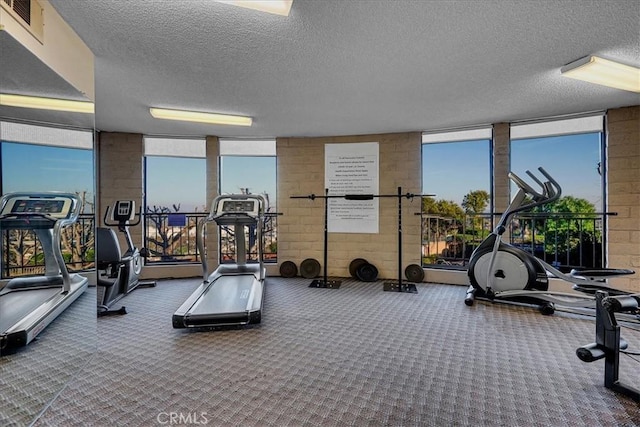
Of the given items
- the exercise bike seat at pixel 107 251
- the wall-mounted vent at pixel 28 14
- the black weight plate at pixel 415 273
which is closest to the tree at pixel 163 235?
the exercise bike seat at pixel 107 251

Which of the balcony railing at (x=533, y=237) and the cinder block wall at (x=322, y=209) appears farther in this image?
the cinder block wall at (x=322, y=209)

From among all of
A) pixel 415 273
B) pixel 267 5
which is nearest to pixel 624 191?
pixel 415 273

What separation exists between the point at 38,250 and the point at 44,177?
1.73ft

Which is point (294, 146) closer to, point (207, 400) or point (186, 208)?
point (186, 208)

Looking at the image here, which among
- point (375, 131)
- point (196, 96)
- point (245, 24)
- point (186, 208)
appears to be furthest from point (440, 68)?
point (186, 208)

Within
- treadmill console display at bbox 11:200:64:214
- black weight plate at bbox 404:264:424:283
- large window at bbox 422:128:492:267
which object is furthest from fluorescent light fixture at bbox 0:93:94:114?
black weight plate at bbox 404:264:424:283

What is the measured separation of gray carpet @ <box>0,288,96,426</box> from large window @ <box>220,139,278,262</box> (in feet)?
8.79

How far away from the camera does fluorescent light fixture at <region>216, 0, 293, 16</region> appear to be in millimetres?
1603

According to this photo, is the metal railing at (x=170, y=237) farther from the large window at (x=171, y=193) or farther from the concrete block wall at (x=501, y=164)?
the concrete block wall at (x=501, y=164)

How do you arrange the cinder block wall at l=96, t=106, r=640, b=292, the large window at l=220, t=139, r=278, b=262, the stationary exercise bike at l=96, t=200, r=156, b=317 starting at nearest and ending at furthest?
1. the stationary exercise bike at l=96, t=200, r=156, b=317
2. the cinder block wall at l=96, t=106, r=640, b=292
3. the large window at l=220, t=139, r=278, b=262

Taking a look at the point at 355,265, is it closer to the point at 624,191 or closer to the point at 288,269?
the point at 288,269

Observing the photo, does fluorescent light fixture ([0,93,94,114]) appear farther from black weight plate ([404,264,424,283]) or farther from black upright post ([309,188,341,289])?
black weight plate ([404,264,424,283])

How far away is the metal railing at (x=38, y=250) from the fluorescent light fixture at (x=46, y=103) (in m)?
0.75

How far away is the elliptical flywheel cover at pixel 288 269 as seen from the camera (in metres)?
4.90
